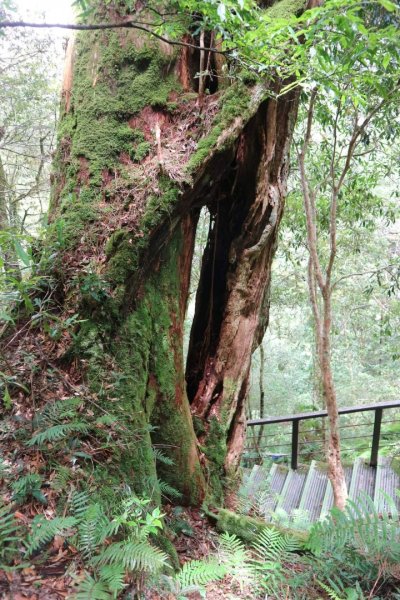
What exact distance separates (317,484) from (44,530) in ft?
17.0

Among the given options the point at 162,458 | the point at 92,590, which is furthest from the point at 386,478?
the point at 92,590

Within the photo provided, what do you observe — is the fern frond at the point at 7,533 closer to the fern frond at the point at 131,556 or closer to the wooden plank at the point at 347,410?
the fern frond at the point at 131,556

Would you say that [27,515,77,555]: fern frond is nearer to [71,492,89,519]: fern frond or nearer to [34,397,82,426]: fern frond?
[71,492,89,519]: fern frond

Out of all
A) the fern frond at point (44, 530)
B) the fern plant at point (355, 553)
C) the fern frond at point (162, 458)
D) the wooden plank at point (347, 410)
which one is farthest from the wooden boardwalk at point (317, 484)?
the fern frond at point (44, 530)

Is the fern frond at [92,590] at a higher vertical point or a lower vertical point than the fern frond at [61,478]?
lower

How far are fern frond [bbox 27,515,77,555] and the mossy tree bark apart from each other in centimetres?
61

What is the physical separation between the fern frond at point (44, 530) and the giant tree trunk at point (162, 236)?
594 millimetres

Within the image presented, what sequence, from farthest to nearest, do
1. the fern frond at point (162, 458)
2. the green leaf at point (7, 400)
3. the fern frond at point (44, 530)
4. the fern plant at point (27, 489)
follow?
1. the fern frond at point (162, 458)
2. the green leaf at point (7, 400)
3. the fern plant at point (27, 489)
4. the fern frond at point (44, 530)

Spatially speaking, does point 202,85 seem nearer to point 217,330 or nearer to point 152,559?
point 217,330

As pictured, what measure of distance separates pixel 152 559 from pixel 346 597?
1056mm

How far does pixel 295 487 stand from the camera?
581cm

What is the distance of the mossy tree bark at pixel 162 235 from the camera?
2406 millimetres

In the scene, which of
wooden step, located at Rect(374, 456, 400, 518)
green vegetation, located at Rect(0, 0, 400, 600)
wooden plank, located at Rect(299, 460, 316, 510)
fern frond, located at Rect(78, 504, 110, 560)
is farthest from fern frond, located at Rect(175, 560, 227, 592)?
wooden step, located at Rect(374, 456, 400, 518)

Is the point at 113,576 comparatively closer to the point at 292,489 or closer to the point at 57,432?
the point at 57,432
